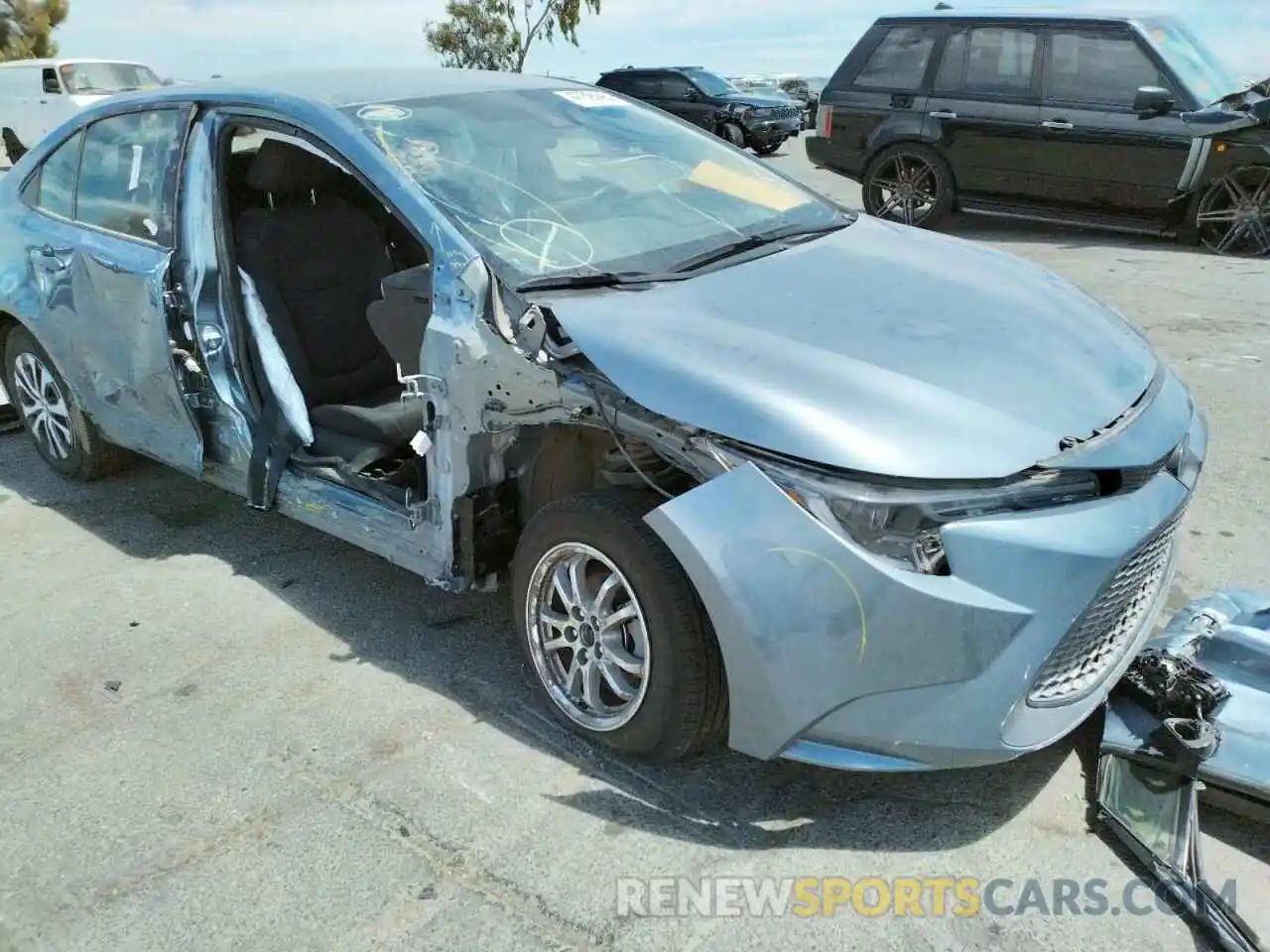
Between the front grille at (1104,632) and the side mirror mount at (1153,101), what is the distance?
7.04 m

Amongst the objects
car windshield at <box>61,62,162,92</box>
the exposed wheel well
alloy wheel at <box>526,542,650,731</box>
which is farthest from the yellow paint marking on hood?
car windshield at <box>61,62,162,92</box>

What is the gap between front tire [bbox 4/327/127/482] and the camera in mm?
4586

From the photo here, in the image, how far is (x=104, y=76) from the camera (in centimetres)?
1786

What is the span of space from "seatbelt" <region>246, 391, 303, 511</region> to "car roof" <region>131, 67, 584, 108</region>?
101 centimetres

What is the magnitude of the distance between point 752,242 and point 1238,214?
7053 mm

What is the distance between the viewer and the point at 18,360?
15.6 feet

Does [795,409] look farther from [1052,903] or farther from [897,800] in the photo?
[1052,903]

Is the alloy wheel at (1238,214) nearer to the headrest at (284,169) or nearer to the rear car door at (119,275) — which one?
the headrest at (284,169)

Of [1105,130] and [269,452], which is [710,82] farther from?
[269,452]

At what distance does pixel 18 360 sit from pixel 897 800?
165 inches

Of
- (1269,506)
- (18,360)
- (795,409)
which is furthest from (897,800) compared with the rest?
(18,360)

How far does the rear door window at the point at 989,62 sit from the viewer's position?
9.18 meters

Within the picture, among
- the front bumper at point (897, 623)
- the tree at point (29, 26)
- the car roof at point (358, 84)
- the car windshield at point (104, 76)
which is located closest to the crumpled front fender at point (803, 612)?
the front bumper at point (897, 623)

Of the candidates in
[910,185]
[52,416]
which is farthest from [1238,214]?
[52,416]
